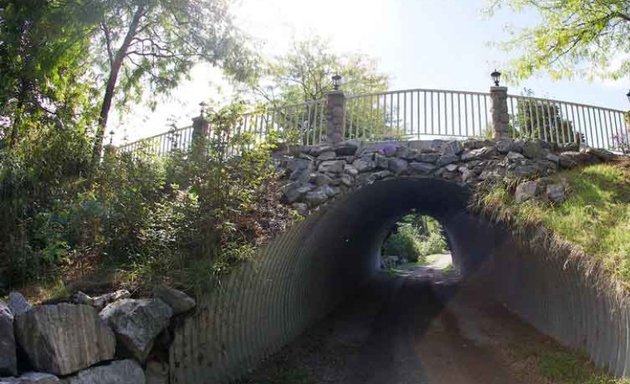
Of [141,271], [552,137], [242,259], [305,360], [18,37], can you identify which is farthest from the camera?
[552,137]

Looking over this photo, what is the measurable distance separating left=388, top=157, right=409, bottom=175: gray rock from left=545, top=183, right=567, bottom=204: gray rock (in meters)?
2.75

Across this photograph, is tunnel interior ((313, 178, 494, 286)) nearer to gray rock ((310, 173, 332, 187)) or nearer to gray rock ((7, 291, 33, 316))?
gray rock ((310, 173, 332, 187))

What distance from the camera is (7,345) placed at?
4.42 metres

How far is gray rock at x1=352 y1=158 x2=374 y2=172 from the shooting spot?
34.2 feet

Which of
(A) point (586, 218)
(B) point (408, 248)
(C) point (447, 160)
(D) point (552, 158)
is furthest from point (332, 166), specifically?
(B) point (408, 248)

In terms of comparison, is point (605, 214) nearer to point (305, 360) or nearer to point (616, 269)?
point (616, 269)

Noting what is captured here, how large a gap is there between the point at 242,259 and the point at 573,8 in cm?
986

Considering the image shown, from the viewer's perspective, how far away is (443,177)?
10562 millimetres

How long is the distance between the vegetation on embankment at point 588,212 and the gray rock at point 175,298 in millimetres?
5552

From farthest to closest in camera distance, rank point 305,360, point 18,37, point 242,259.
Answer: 1. point 18,37
2. point 305,360
3. point 242,259

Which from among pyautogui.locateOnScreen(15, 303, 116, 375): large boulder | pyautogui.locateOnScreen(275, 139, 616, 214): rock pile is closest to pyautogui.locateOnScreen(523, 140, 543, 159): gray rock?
pyautogui.locateOnScreen(275, 139, 616, 214): rock pile

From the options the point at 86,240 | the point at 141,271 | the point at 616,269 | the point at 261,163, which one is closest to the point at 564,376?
the point at 616,269

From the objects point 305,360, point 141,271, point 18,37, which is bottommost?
point 305,360

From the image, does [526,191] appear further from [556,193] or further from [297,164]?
[297,164]
